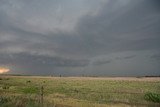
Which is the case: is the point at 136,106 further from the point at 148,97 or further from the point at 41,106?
the point at 41,106

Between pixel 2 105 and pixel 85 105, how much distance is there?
1067 centimetres

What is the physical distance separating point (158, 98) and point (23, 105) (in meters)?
18.4

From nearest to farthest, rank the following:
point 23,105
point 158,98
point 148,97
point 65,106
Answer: point 23,105, point 65,106, point 158,98, point 148,97

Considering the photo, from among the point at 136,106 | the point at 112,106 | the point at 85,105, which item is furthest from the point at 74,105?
the point at 136,106

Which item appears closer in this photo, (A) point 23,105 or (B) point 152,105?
(A) point 23,105

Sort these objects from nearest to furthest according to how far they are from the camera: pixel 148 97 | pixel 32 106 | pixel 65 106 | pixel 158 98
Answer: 1. pixel 32 106
2. pixel 65 106
3. pixel 158 98
4. pixel 148 97

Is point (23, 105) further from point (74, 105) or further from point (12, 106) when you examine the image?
Answer: point (74, 105)

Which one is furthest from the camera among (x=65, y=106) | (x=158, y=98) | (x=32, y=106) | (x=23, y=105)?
(x=158, y=98)

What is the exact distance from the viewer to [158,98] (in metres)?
35.8

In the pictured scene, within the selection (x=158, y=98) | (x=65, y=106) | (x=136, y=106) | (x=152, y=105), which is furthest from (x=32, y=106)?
(x=158, y=98)

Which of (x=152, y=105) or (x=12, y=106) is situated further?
(x=152, y=105)

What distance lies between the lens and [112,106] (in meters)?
31.1

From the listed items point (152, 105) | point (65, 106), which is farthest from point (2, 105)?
point (152, 105)

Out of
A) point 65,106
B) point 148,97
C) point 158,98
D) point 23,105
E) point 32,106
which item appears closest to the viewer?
point 32,106
